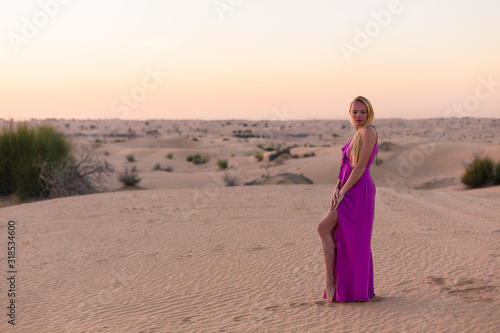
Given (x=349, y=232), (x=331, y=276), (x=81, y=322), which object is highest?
(x=349, y=232)

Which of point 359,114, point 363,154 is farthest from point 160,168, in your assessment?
point 363,154

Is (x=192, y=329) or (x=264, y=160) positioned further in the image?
(x=264, y=160)

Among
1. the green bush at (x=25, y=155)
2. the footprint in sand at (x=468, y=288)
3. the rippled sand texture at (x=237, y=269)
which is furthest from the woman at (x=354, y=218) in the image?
the green bush at (x=25, y=155)

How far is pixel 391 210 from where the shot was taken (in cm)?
1159

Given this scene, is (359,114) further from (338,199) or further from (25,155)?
(25,155)

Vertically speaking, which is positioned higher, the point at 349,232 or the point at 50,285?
the point at 349,232

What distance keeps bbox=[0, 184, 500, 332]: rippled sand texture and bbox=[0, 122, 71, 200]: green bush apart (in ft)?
12.6

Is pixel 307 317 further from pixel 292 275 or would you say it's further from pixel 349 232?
pixel 292 275

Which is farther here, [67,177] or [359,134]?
[67,177]

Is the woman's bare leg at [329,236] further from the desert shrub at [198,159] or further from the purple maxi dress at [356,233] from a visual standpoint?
the desert shrub at [198,159]

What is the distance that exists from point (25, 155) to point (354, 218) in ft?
48.1

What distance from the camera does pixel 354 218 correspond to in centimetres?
479

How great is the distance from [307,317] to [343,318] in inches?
14.9

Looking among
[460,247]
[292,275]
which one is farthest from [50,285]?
[460,247]
